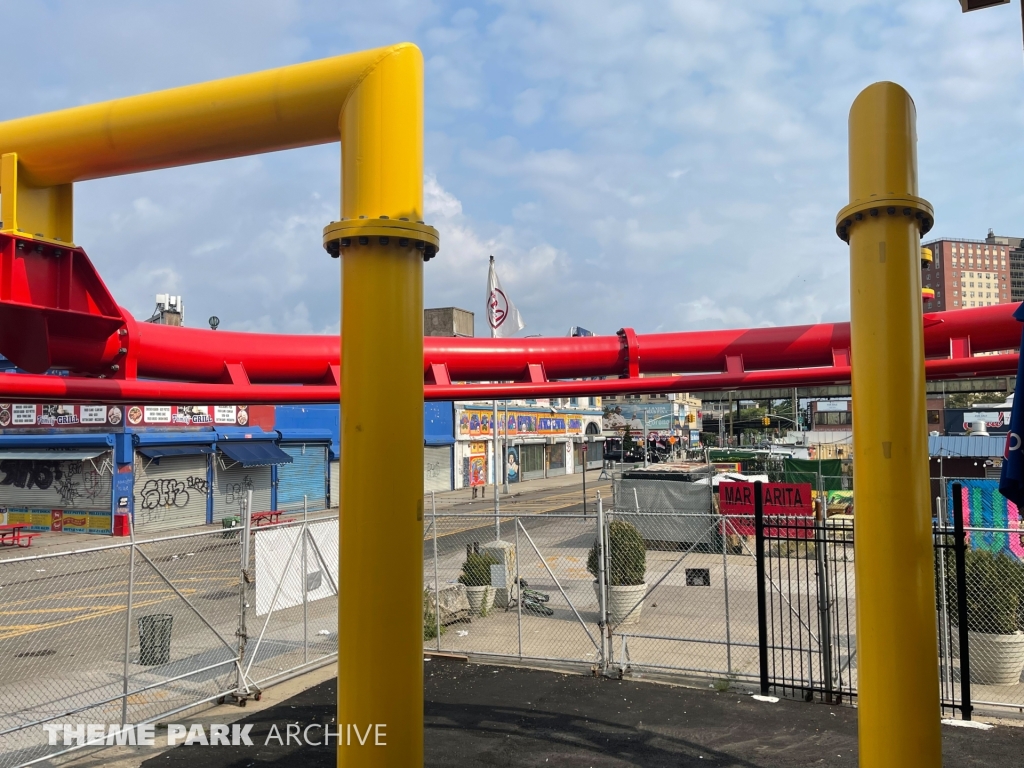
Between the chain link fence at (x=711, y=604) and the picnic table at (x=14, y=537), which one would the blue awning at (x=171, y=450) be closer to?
the picnic table at (x=14, y=537)

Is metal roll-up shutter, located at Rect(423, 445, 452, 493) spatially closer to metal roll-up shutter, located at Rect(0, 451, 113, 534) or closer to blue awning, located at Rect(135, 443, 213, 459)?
blue awning, located at Rect(135, 443, 213, 459)

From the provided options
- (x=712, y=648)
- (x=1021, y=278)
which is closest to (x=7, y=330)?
(x=712, y=648)

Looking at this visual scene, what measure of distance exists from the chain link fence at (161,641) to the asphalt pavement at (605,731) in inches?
→ 47.0

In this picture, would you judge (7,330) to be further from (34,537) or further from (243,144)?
(34,537)

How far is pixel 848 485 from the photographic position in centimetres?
2575

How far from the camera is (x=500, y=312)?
952 inches

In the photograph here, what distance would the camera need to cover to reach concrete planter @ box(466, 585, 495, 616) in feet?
43.7

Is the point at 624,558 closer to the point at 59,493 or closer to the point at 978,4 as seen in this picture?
the point at 978,4

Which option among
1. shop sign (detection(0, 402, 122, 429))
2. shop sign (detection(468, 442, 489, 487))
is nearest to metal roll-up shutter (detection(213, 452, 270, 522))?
shop sign (detection(0, 402, 122, 429))

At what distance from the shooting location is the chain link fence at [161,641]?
8.58 metres

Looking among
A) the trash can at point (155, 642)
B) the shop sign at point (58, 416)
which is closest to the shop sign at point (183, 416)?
the shop sign at point (58, 416)

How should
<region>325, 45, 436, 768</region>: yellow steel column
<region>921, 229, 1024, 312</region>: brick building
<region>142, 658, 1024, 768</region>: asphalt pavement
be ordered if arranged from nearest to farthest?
<region>325, 45, 436, 768</region>: yellow steel column → <region>142, 658, 1024, 768</region>: asphalt pavement → <region>921, 229, 1024, 312</region>: brick building

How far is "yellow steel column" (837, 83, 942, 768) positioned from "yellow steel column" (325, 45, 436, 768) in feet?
6.98

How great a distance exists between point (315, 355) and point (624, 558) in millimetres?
8674
